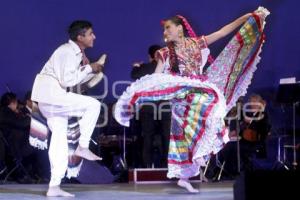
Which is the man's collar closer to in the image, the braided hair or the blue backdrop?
the braided hair

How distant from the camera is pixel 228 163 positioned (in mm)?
9773

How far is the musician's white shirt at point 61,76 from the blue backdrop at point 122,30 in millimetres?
3661

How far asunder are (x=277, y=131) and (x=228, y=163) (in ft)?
3.32

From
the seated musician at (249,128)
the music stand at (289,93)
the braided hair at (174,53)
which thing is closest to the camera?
the braided hair at (174,53)

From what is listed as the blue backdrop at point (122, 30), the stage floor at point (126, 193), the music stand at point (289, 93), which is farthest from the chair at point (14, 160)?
the music stand at point (289, 93)

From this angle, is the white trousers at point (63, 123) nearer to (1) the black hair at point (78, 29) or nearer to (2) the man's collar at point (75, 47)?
(2) the man's collar at point (75, 47)

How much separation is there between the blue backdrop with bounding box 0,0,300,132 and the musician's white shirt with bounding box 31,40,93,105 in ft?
12.0

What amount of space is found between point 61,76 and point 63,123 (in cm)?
45

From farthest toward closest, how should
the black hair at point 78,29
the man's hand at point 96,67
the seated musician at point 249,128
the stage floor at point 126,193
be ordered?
1. the seated musician at point 249,128
2. the black hair at point 78,29
3. the man's hand at point 96,67
4. the stage floor at point 126,193

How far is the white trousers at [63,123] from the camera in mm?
6121

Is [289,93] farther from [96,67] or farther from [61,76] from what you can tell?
[61,76]

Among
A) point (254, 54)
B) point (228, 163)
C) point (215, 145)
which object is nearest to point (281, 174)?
point (215, 145)

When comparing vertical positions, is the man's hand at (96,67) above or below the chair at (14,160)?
above

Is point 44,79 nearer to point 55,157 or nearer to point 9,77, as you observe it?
point 55,157
